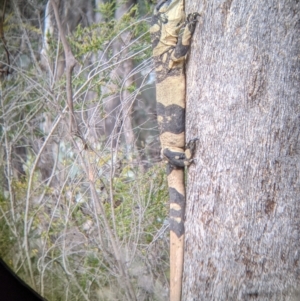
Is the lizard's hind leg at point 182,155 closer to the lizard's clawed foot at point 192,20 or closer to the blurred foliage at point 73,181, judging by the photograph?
the blurred foliage at point 73,181

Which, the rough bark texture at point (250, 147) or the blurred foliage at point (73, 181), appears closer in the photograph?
the rough bark texture at point (250, 147)

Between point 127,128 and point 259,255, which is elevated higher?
point 127,128

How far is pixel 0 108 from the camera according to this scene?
50.7 inches

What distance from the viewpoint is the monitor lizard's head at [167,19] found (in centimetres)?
104

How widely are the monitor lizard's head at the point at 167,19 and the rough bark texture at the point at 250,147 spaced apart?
84 mm

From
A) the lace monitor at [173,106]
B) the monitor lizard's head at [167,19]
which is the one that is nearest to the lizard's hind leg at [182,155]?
the lace monitor at [173,106]

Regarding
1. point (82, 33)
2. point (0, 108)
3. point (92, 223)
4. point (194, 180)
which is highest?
point (82, 33)

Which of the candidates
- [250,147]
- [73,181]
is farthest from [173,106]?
[73,181]

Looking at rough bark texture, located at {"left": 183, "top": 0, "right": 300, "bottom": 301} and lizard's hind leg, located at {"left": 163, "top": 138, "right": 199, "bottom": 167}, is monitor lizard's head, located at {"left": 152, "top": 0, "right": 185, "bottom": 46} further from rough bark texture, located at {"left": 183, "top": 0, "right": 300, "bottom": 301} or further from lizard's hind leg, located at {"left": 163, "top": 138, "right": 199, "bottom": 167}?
lizard's hind leg, located at {"left": 163, "top": 138, "right": 199, "bottom": 167}

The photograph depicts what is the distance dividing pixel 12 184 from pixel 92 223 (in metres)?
0.34

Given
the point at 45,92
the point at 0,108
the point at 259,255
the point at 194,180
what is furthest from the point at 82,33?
the point at 259,255

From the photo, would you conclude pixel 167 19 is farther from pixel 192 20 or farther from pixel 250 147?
pixel 250 147

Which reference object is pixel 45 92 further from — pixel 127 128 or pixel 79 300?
pixel 79 300

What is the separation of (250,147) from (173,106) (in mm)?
235
